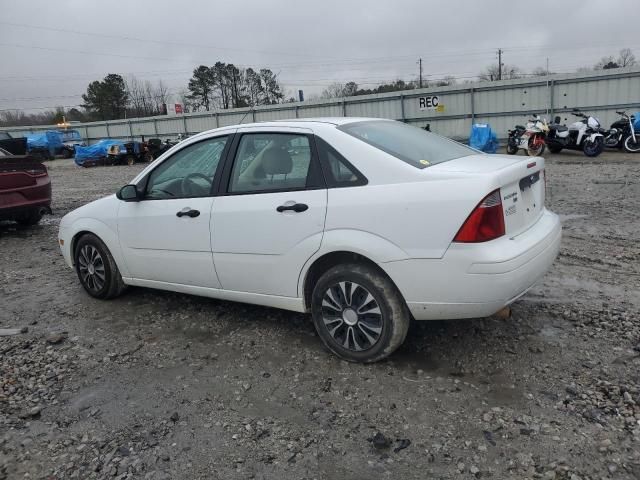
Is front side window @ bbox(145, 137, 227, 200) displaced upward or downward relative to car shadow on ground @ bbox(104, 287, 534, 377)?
upward

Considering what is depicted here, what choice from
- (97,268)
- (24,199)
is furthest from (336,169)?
(24,199)

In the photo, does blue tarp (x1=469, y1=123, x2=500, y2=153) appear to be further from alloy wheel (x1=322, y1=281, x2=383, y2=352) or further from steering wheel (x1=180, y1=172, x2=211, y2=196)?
alloy wheel (x1=322, y1=281, x2=383, y2=352)

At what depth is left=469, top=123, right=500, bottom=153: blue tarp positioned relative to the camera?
58.7 feet

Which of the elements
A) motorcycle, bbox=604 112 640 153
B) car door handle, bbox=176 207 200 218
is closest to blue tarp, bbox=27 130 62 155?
motorcycle, bbox=604 112 640 153

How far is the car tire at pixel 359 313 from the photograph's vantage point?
10.8 ft

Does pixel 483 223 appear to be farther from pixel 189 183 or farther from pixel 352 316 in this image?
pixel 189 183

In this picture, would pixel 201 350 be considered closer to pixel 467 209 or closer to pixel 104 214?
pixel 104 214

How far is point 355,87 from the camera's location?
6050cm

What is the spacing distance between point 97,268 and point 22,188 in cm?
415

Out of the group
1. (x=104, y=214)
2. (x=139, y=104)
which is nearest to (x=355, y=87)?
(x=139, y=104)

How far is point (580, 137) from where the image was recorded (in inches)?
589

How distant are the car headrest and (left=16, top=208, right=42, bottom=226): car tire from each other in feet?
20.1

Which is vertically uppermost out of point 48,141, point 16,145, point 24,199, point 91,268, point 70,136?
point 70,136

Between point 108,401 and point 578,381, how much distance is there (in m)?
2.91
